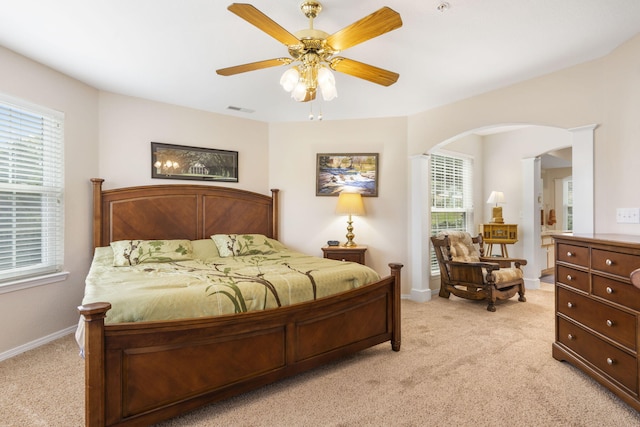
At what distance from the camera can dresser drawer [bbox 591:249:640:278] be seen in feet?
6.50

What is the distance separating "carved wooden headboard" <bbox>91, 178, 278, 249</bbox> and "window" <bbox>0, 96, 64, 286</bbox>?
1.24 feet

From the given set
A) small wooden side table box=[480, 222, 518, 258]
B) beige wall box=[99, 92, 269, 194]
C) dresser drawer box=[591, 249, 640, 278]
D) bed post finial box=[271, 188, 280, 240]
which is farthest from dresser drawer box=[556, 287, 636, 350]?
beige wall box=[99, 92, 269, 194]

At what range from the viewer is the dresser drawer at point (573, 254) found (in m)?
2.39

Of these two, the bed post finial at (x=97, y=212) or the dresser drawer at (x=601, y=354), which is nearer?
the dresser drawer at (x=601, y=354)

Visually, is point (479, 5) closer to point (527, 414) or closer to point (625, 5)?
point (625, 5)

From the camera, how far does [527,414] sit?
2018 mm

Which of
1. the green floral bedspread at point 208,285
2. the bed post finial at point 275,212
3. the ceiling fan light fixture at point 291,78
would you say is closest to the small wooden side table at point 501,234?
the green floral bedspread at point 208,285

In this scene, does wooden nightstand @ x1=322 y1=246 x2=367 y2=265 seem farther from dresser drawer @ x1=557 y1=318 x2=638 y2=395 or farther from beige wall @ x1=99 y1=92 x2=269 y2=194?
dresser drawer @ x1=557 y1=318 x2=638 y2=395

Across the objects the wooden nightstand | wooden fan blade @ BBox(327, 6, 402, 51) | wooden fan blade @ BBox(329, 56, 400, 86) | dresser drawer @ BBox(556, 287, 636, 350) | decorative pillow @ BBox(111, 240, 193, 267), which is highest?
wooden fan blade @ BBox(327, 6, 402, 51)

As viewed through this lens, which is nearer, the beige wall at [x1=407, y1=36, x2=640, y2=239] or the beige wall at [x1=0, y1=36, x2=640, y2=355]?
the beige wall at [x1=407, y1=36, x2=640, y2=239]

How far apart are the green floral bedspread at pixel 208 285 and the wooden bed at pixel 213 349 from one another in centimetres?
11

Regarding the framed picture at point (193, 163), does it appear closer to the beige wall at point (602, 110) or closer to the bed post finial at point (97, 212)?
the bed post finial at point (97, 212)

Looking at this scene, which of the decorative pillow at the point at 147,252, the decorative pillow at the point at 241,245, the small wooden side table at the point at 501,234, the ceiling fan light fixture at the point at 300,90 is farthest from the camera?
the small wooden side table at the point at 501,234

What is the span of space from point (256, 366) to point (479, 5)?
9.05 feet
